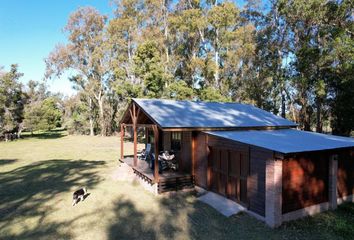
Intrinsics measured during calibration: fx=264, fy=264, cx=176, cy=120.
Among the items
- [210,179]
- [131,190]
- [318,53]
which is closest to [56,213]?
[131,190]

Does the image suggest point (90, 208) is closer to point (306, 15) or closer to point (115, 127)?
point (306, 15)

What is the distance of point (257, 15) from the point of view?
27.4 meters

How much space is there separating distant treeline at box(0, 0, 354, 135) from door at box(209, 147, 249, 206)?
1195 centimetres

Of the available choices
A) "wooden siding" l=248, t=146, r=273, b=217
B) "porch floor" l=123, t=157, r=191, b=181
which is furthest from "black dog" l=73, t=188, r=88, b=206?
"wooden siding" l=248, t=146, r=273, b=217

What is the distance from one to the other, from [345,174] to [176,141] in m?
6.51

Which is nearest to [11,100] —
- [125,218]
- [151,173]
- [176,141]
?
[176,141]

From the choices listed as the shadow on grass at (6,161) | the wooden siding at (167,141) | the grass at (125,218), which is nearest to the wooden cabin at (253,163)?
the wooden siding at (167,141)

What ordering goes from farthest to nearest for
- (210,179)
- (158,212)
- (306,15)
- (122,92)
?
(122,92), (306,15), (210,179), (158,212)

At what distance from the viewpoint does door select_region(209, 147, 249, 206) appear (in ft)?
26.6

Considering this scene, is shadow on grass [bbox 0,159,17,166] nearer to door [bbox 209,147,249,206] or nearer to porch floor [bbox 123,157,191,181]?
porch floor [bbox 123,157,191,181]

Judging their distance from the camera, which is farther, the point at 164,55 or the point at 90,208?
the point at 164,55

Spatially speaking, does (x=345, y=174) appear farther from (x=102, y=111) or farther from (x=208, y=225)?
(x=102, y=111)

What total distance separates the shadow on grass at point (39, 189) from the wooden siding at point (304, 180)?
581 centimetres

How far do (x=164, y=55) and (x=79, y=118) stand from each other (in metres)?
20.6
